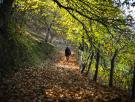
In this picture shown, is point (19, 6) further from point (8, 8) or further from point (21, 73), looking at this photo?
point (8, 8)

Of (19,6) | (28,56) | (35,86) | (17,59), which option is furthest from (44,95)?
(19,6)

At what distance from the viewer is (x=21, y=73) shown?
19.5m

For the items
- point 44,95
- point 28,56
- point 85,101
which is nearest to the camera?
point 85,101

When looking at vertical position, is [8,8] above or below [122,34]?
above

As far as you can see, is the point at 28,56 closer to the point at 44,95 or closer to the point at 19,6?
the point at 19,6

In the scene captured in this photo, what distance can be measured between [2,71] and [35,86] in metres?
2.49

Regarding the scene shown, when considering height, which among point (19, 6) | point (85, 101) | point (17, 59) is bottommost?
point (85, 101)

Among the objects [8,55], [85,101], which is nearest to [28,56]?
[8,55]

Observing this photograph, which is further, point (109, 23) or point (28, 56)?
point (28, 56)

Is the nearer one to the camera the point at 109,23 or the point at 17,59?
the point at 109,23

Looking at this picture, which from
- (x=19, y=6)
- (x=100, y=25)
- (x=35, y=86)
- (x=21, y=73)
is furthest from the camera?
(x=19, y=6)

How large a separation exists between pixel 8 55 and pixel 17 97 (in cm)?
693

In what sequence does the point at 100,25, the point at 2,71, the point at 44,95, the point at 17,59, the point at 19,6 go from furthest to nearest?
the point at 19,6 → the point at 17,59 → the point at 2,71 → the point at 100,25 → the point at 44,95

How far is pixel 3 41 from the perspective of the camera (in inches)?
770
